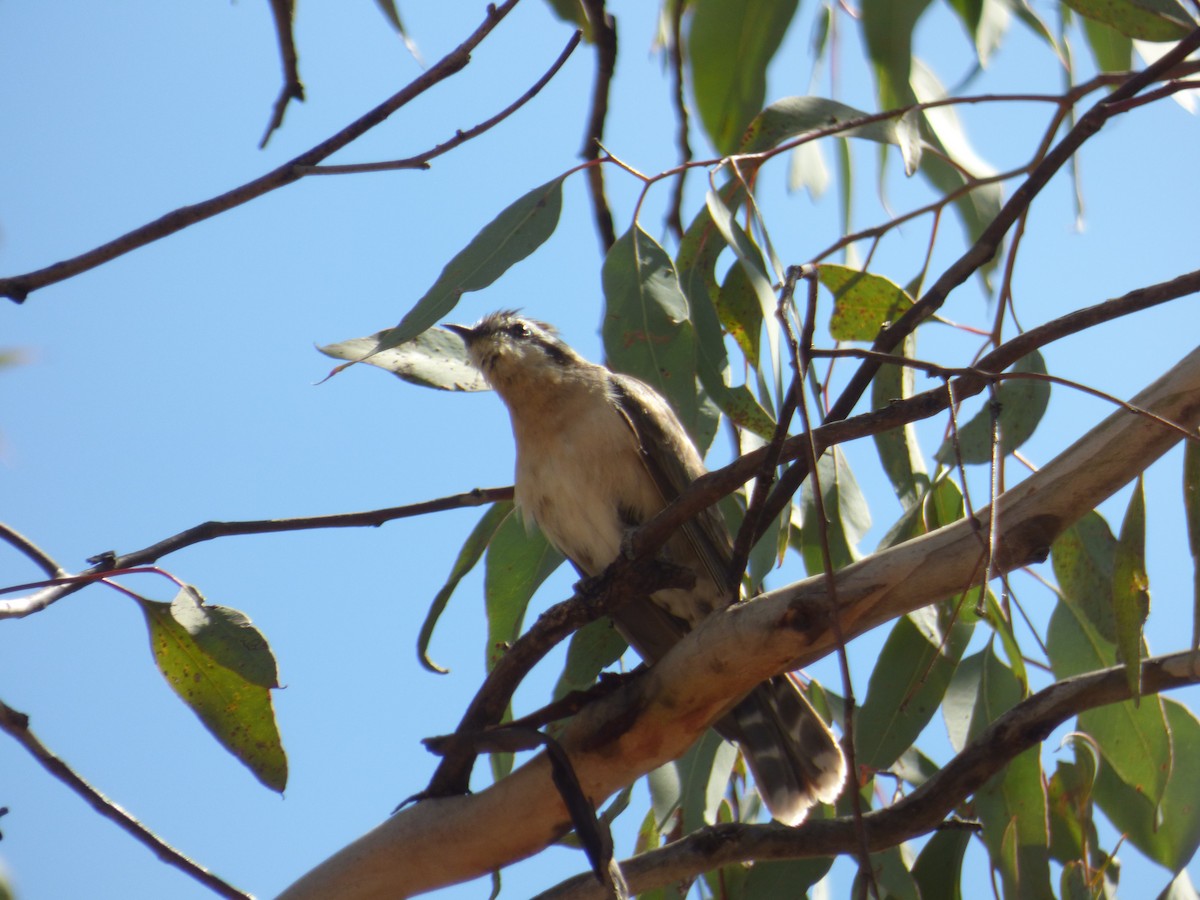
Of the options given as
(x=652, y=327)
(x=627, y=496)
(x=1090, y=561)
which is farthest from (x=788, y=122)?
(x=1090, y=561)

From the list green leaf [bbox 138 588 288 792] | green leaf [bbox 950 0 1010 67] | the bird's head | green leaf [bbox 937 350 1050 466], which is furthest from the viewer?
green leaf [bbox 950 0 1010 67]

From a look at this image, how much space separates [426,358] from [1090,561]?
1589mm

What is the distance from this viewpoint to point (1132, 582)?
2037 millimetres

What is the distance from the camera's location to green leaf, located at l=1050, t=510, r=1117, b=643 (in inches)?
95.4

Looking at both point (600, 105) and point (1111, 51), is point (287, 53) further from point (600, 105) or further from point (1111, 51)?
point (1111, 51)

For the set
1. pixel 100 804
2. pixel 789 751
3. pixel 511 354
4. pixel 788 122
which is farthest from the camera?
pixel 511 354

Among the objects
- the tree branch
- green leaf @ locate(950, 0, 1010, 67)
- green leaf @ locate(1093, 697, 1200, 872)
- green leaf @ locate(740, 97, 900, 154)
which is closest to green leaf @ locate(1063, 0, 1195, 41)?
green leaf @ locate(740, 97, 900, 154)

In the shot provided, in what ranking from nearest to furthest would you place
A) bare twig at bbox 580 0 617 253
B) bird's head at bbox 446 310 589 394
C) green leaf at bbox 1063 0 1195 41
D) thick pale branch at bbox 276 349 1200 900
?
thick pale branch at bbox 276 349 1200 900 → green leaf at bbox 1063 0 1195 41 → bare twig at bbox 580 0 617 253 → bird's head at bbox 446 310 589 394

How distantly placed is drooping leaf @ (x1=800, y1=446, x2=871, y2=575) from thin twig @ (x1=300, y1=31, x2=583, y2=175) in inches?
44.9

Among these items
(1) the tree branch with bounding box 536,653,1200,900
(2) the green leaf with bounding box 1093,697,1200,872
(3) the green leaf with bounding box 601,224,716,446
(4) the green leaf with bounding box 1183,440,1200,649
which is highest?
(3) the green leaf with bounding box 601,224,716,446

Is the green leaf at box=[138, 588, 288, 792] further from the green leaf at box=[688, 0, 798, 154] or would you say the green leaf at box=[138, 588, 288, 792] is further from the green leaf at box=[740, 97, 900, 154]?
the green leaf at box=[688, 0, 798, 154]

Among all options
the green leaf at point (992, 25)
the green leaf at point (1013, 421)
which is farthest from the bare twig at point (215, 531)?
the green leaf at point (992, 25)

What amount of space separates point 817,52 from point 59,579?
270 cm

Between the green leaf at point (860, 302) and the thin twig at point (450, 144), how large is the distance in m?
0.87
